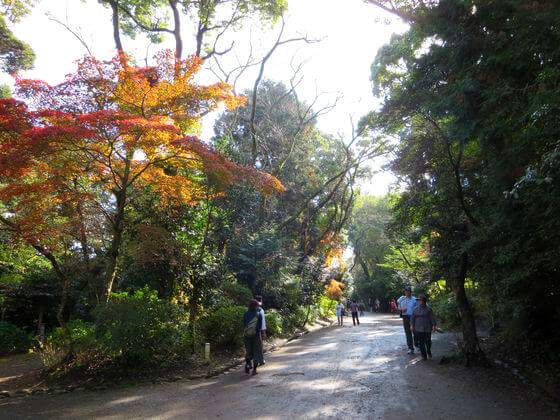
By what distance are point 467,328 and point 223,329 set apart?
664 centimetres

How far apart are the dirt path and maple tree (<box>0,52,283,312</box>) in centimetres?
346

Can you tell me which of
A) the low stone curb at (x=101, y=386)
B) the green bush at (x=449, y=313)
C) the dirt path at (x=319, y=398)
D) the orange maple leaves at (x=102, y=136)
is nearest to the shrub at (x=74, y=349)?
the low stone curb at (x=101, y=386)

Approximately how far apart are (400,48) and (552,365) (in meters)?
8.65

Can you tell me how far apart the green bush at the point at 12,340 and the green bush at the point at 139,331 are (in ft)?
26.2

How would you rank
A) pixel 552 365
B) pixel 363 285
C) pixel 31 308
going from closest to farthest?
1. pixel 552 365
2. pixel 31 308
3. pixel 363 285

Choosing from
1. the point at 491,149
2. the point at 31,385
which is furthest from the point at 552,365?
the point at 31,385

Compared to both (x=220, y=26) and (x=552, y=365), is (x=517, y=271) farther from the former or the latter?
(x=220, y=26)

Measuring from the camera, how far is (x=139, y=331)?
8.48 m

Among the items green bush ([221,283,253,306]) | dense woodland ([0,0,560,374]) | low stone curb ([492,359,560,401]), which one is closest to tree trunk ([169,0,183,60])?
dense woodland ([0,0,560,374])

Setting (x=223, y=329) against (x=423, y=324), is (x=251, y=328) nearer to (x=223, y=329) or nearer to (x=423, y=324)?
(x=223, y=329)

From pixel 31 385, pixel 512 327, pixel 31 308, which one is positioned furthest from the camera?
pixel 31 308

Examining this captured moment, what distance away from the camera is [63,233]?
8.74 meters

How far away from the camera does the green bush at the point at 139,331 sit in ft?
27.2

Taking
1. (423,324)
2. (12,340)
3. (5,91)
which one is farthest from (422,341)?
(5,91)
